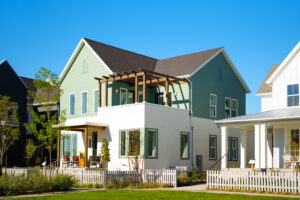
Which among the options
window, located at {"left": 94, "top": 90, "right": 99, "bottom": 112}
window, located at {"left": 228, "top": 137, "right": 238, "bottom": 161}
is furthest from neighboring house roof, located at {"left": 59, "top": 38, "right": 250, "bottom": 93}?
window, located at {"left": 228, "top": 137, "right": 238, "bottom": 161}

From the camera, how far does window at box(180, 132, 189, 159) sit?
1152 inches

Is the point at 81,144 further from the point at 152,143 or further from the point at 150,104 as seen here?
the point at 150,104

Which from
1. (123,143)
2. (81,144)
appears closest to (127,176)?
(123,143)

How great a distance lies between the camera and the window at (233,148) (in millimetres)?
33062

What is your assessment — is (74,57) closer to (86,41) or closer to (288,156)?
(86,41)

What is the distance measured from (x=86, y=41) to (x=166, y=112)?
348 inches

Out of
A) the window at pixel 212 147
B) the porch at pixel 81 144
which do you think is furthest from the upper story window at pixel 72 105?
the window at pixel 212 147

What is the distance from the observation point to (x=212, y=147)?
32.2 metres

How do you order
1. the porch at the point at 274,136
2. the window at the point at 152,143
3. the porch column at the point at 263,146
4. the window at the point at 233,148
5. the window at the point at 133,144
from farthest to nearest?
1. the window at the point at 233,148
2. the window at the point at 152,143
3. the window at the point at 133,144
4. the porch column at the point at 263,146
5. the porch at the point at 274,136

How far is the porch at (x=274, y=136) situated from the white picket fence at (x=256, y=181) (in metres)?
3.61

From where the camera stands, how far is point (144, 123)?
2627cm

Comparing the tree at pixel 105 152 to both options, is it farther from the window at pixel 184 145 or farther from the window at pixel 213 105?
the window at pixel 213 105

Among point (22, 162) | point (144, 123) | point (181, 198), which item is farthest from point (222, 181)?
point (22, 162)

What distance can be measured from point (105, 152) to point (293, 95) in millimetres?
12502
